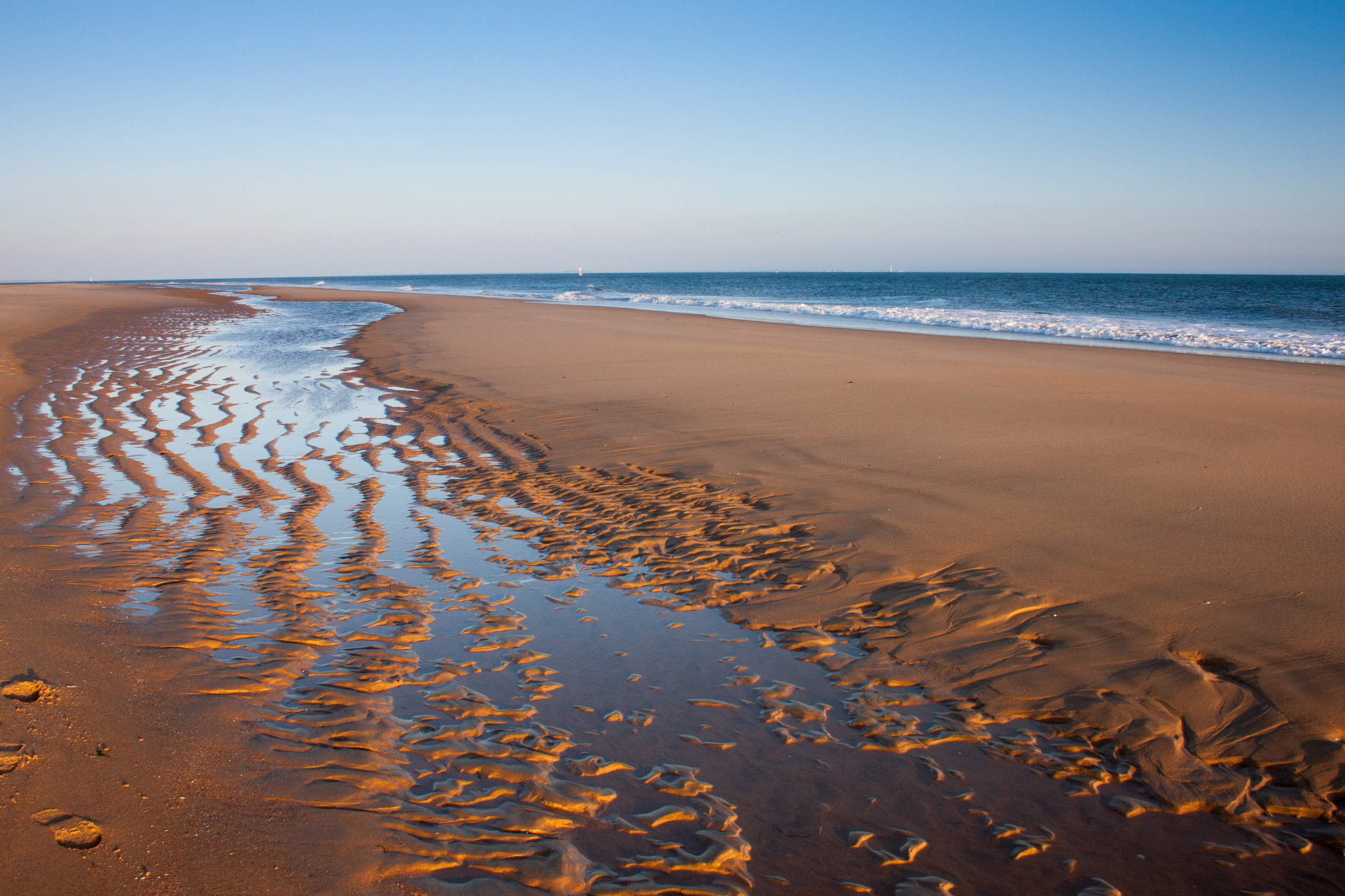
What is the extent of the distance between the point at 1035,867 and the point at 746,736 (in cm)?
110

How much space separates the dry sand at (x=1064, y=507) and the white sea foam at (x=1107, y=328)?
21.7 feet

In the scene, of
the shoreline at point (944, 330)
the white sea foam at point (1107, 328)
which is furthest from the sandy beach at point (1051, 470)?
the white sea foam at point (1107, 328)

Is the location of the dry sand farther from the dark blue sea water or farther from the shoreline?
the dark blue sea water

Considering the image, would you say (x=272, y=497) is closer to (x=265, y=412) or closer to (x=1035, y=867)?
(x=265, y=412)

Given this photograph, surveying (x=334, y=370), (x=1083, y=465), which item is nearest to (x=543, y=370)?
(x=334, y=370)

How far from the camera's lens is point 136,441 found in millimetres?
8242

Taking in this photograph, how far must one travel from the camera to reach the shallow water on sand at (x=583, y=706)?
250cm

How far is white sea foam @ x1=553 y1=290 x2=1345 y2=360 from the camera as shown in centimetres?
1909

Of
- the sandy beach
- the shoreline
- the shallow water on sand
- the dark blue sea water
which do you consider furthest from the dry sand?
the dark blue sea water

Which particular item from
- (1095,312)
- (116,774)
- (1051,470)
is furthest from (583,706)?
(1095,312)

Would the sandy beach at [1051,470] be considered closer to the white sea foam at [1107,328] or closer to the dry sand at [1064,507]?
the dry sand at [1064,507]

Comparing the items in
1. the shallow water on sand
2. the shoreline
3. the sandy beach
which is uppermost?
the shoreline

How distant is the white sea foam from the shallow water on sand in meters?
18.2

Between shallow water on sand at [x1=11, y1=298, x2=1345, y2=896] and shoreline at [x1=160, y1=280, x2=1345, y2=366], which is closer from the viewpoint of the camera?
shallow water on sand at [x1=11, y1=298, x2=1345, y2=896]
